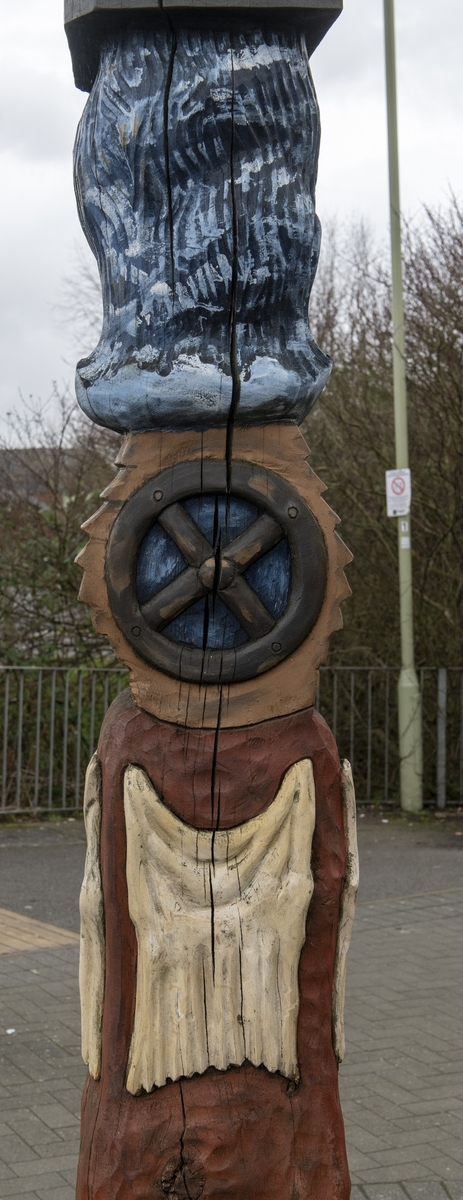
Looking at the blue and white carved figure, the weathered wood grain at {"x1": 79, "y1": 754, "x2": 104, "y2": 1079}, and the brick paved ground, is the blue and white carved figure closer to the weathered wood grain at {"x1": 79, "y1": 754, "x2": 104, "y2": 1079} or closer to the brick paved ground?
the weathered wood grain at {"x1": 79, "y1": 754, "x2": 104, "y2": 1079}

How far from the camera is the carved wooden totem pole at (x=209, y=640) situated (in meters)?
2.21

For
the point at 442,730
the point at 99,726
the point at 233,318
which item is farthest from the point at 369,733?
the point at 233,318

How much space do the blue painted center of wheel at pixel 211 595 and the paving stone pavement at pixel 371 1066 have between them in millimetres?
2099

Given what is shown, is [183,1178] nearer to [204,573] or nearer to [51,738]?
[204,573]

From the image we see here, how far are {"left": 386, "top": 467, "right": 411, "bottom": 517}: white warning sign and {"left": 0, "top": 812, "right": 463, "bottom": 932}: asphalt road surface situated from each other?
7.63 ft

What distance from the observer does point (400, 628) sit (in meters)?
9.41

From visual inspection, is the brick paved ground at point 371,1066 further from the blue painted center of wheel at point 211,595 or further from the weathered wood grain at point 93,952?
the blue painted center of wheel at point 211,595

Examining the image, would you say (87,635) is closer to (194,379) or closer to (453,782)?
(453,782)

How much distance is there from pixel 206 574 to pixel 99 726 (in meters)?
7.31

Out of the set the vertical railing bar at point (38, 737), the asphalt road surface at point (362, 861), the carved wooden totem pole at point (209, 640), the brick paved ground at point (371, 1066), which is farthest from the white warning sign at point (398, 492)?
the carved wooden totem pole at point (209, 640)

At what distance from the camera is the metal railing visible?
9102 millimetres

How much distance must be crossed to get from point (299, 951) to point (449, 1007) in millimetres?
3248

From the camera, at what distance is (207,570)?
7.43ft

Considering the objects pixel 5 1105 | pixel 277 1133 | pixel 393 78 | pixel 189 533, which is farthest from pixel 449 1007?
pixel 393 78
